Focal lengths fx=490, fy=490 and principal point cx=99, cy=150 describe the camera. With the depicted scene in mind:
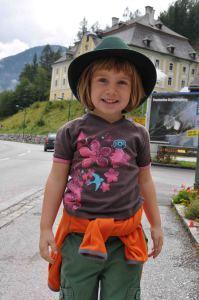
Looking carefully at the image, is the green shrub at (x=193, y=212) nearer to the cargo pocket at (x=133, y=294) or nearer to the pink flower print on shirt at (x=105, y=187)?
the cargo pocket at (x=133, y=294)

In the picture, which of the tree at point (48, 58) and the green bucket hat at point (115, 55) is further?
the tree at point (48, 58)

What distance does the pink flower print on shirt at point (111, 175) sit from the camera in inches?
94.5

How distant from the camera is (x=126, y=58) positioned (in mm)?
2514

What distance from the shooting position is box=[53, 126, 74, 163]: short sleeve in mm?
2479

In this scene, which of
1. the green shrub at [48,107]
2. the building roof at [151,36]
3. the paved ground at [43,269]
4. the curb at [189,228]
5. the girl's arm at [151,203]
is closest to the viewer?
the girl's arm at [151,203]

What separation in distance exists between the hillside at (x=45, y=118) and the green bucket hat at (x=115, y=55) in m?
74.8

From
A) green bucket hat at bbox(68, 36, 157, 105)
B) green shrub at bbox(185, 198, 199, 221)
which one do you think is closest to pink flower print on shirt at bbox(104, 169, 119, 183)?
green bucket hat at bbox(68, 36, 157, 105)

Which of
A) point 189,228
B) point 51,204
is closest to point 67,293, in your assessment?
point 51,204

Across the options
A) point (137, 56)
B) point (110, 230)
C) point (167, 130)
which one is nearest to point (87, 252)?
point (110, 230)

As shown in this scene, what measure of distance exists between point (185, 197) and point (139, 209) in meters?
7.57

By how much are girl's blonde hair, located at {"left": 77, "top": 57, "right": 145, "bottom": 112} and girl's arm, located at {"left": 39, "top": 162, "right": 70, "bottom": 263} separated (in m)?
0.38

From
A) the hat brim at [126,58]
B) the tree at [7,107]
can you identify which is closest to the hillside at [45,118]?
the tree at [7,107]

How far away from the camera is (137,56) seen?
2.49 meters

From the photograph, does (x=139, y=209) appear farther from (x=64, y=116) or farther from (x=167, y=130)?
(x=64, y=116)
